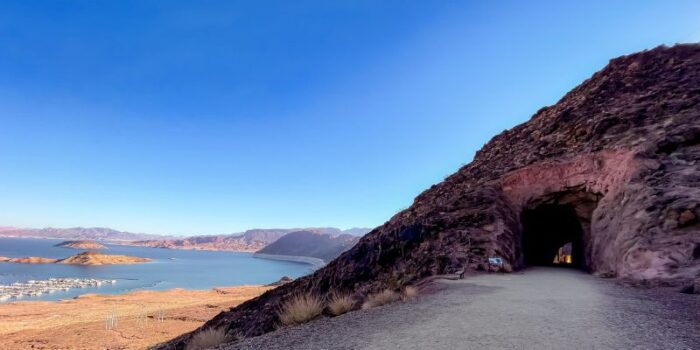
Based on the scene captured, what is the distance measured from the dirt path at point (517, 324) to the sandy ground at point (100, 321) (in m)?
27.2

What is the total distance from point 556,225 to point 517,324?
22566mm

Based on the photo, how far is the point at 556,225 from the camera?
2547 cm

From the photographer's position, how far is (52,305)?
49000mm

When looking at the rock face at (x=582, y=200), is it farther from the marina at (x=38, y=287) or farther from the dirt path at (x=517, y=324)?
the marina at (x=38, y=287)

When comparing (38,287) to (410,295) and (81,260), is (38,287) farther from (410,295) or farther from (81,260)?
(410,295)

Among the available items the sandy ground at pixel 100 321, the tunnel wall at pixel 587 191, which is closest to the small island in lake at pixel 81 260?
the sandy ground at pixel 100 321

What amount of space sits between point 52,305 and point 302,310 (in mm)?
56139

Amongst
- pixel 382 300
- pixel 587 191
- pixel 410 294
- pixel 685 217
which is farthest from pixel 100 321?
pixel 685 217

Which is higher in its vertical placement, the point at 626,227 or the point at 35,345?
the point at 626,227

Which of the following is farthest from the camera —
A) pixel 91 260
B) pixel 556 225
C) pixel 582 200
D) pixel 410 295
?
pixel 91 260

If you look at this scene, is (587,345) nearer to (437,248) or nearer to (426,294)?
(426,294)

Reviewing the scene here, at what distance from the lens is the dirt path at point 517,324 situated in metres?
5.02

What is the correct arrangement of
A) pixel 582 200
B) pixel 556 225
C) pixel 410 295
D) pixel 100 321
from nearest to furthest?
1. pixel 410 295
2. pixel 582 200
3. pixel 556 225
4. pixel 100 321

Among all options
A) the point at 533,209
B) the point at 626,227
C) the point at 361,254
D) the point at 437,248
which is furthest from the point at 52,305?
the point at 626,227
